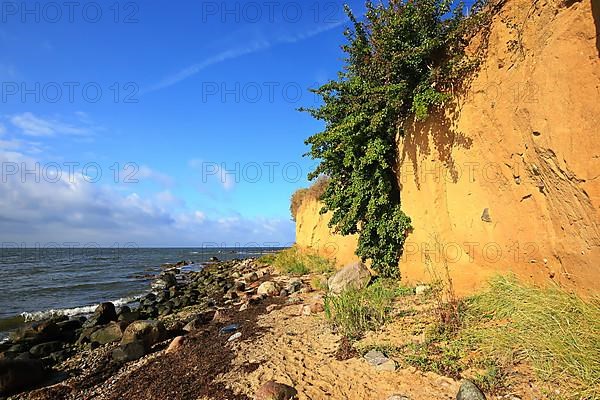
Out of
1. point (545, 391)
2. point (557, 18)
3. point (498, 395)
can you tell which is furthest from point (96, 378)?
point (557, 18)

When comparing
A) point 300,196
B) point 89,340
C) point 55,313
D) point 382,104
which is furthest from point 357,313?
point 300,196

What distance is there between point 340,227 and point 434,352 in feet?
22.8

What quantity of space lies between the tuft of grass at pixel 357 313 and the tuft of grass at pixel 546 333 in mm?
1676

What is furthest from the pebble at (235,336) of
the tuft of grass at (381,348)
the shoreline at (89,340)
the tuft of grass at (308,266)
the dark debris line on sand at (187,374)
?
the tuft of grass at (308,266)

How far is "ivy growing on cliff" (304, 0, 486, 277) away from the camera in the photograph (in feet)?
24.9

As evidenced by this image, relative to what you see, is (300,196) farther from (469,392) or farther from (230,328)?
(469,392)

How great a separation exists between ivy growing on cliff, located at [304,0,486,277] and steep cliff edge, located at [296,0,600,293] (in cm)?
67

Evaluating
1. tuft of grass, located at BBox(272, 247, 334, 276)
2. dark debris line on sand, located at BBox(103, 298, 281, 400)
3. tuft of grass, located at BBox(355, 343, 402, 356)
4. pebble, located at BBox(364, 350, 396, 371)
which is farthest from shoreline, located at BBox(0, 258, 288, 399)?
pebble, located at BBox(364, 350, 396, 371)

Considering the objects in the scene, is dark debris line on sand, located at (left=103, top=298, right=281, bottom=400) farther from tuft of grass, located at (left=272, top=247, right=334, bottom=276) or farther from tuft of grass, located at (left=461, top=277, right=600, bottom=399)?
tuft of grass, located at (left=272, top=247, right=334, bottom=276)

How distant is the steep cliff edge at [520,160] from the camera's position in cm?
468

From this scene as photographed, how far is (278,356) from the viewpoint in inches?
241

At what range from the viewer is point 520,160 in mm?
5980

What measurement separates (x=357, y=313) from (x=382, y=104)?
5.51 m

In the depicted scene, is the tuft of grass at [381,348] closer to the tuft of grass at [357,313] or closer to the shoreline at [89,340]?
the tuft of grass at [357,313]
